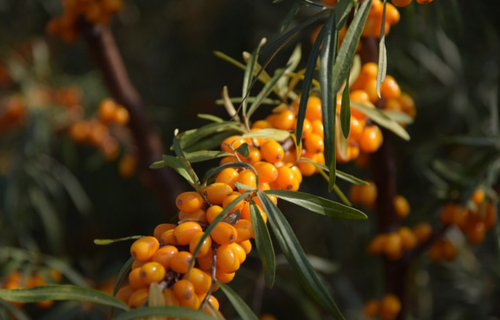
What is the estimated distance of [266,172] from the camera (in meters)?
0.50

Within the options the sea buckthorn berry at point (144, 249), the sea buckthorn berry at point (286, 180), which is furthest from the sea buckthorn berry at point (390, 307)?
the sea buckthorn berry at point (144, 249)

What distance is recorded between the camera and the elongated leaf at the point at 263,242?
1.49ft

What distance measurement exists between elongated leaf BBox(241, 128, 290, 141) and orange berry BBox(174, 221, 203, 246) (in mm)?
115

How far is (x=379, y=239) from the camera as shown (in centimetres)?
85

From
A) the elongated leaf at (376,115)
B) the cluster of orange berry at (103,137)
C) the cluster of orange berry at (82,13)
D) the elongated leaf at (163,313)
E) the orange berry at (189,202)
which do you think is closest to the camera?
the elongated leaf at (163,313)

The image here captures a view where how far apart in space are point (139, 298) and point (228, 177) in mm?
145

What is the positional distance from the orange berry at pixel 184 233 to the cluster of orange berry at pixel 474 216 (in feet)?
1.51

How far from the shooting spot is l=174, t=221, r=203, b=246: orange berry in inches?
17.7

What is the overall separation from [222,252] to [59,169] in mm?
1119

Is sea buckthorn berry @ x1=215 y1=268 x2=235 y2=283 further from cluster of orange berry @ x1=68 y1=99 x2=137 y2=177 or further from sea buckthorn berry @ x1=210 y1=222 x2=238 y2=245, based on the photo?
cluster of orange berry @ x1=68 y1=99 x2=137 y2=177

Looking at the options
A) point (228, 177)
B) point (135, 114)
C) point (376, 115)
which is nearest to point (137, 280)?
point (228, 177)

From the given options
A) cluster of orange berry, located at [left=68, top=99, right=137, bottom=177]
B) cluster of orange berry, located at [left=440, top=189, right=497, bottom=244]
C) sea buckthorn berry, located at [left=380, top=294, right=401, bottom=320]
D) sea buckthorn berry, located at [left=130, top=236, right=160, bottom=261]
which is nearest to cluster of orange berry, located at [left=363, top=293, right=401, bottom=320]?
sea buckthorn berry, located at [left=380, top=294, right=401, bottom=320]

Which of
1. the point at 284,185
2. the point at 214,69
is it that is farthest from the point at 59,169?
the point at 284,185

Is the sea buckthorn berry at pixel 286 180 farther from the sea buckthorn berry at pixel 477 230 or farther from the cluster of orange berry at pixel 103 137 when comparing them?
the cluster of orange berry at pixel 103 137
